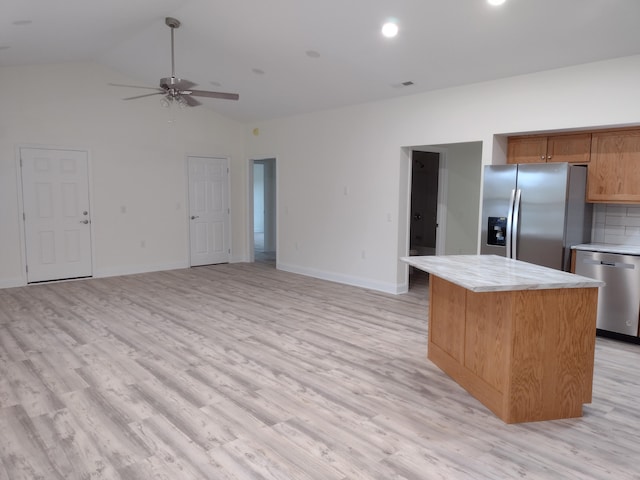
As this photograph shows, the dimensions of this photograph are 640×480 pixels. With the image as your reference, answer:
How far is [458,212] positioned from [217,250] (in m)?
4.42

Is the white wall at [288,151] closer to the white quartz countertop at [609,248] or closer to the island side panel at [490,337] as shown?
the white quartz countertop at [609,248]

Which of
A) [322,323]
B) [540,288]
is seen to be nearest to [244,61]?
[322,323]

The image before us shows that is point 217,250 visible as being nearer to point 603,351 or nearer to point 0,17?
point 0,17

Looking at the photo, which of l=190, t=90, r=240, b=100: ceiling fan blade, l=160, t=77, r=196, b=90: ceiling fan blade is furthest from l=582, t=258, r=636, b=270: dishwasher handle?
l=160, t=77, r=196, b=90: ceiling fan blade

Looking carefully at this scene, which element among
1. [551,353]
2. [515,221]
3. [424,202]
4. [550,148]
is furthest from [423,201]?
[551,353]

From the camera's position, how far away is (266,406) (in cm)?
290

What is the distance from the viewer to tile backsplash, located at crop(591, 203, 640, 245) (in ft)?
14.5

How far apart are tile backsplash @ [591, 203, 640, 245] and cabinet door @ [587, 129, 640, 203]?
0.32 meters

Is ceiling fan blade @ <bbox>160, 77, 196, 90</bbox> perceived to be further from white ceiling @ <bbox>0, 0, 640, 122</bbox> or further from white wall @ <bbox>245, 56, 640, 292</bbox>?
white wall @ <bbox>245, 56, 640, 292</bbox>

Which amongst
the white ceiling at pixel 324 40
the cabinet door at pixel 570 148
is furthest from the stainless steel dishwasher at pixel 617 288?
the white ceiling at pixel 324 40

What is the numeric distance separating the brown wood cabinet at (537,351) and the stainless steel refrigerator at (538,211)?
1828mm

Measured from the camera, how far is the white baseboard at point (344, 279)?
20.2 ft

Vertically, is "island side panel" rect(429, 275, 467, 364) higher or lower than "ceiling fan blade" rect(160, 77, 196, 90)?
lower

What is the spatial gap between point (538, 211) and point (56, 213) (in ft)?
21.2
